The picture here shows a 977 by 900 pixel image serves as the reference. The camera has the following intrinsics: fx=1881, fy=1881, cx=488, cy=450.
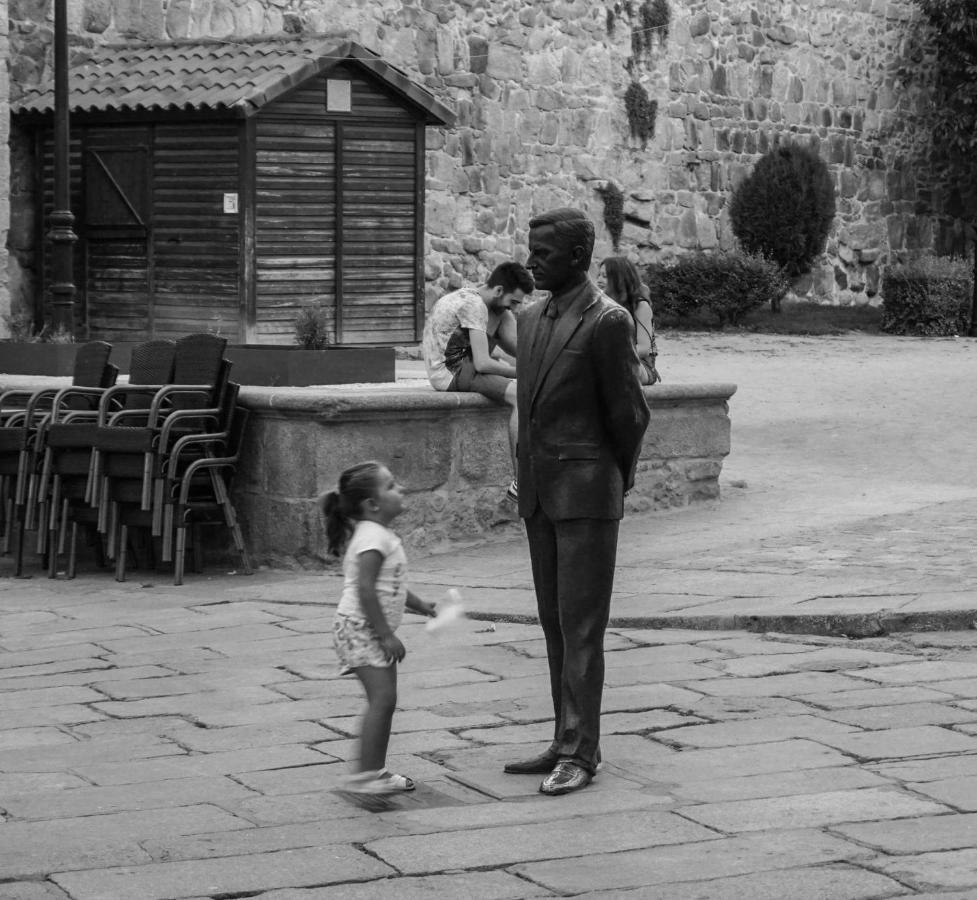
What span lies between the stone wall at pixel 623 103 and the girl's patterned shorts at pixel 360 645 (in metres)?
11.7

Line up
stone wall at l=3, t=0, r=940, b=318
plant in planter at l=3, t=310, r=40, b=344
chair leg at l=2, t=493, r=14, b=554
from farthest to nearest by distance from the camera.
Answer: stone wall at l=3, t=0, r=940, b=318
plant in planter at l=3, t=310, r=40, b=344
chair leg at l=2, t=493, r=14, b=554

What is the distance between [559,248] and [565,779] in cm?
139

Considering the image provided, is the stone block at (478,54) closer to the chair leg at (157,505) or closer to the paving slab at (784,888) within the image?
the chair leg at (157,505)

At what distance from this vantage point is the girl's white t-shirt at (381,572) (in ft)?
16.1

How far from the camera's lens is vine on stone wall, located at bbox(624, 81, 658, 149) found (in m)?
22.5

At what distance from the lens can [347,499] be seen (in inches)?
196

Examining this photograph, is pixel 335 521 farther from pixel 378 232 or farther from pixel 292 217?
pixel 378 232

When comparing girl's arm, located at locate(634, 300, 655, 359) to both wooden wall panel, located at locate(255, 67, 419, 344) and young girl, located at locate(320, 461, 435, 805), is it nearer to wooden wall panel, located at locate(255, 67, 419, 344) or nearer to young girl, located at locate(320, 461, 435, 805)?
wooden wall panel, located at locate(255, 67, 419, 344)

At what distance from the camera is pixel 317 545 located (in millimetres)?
8805

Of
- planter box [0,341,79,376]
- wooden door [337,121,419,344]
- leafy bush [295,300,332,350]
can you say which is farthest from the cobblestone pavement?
wooden door [337,121,419,344]

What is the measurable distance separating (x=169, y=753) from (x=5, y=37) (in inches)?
418

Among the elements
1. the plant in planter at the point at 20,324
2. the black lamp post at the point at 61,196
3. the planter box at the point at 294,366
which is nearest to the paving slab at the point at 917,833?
the planter box at the point at 294,366

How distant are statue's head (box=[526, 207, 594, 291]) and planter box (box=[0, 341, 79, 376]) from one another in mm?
7613

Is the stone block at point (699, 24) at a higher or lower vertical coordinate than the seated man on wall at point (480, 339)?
higher
